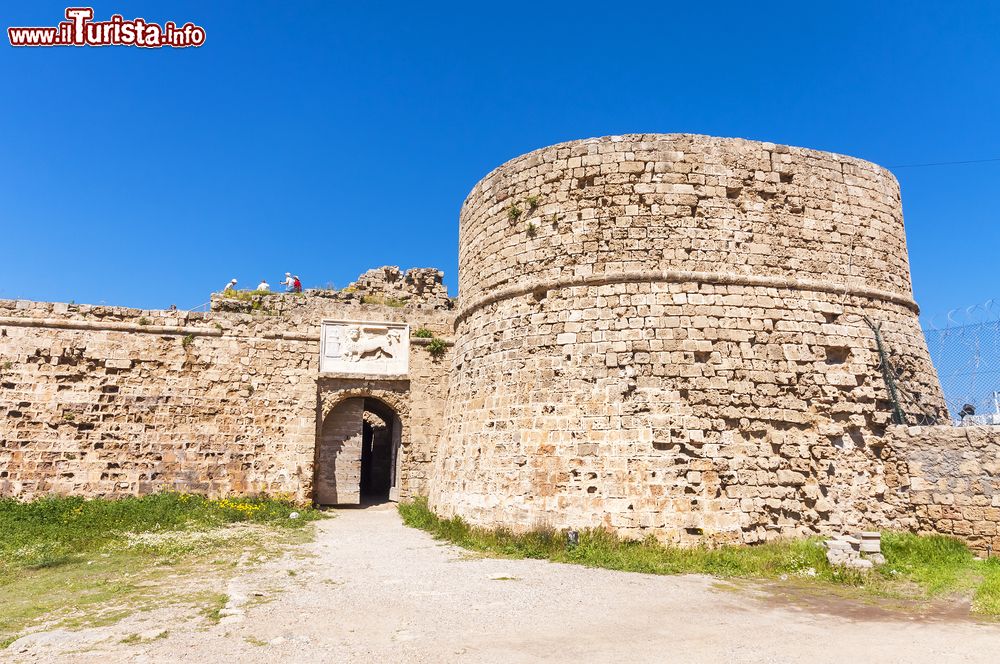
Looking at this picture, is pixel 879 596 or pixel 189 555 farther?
pixel 189 555

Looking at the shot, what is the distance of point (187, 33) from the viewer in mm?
10297

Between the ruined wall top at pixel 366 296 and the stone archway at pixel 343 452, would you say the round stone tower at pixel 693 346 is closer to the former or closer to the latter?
the stone archway at pixel 343 452

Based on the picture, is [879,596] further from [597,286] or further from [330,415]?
[330,415]

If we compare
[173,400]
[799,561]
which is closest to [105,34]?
[173,400]

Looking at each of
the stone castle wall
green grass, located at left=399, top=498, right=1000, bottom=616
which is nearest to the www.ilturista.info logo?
the stone castle wall

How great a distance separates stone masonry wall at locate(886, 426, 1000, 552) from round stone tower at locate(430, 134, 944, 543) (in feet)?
1.00

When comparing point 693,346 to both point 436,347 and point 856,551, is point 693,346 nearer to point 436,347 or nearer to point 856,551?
point 856,551

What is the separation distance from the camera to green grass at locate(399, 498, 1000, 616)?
685cm

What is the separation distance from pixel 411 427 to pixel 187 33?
823 centimetres

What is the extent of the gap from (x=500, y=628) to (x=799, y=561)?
420cm

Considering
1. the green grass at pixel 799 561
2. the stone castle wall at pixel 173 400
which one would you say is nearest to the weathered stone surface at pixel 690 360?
the green grass at pixel 799 561

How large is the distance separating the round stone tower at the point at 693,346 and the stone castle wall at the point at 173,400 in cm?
446

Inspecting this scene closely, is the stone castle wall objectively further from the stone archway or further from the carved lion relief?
the stone archway

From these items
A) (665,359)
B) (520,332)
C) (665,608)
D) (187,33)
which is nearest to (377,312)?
(520,332)
